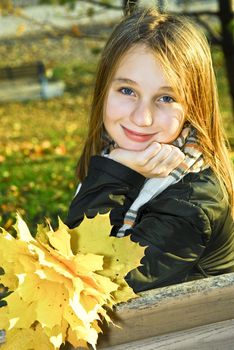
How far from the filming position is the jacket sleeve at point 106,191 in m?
2.57

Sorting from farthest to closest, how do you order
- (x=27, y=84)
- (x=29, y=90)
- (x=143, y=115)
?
(x=27, y=84) → (x=29, y=90) → (x=143, y=115)

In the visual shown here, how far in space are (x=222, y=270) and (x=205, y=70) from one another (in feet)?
2.48

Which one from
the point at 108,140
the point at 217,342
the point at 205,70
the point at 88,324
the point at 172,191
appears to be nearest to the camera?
the point at 88,324

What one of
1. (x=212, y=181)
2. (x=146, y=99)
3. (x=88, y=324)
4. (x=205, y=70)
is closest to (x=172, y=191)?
(x=212, y=181)

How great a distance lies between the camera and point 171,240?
2402mm

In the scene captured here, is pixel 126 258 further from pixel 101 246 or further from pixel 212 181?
pixel 212 181

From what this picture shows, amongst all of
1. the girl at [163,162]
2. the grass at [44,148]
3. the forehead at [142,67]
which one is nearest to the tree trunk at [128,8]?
the girl at [163,162]

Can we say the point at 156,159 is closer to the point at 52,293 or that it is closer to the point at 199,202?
the point at 199,202

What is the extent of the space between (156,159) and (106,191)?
22cm

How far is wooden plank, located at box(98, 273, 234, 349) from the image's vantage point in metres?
1.99

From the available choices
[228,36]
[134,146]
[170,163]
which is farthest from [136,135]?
[228,36]

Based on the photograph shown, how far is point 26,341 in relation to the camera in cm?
196

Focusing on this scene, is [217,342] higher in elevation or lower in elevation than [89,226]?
lower

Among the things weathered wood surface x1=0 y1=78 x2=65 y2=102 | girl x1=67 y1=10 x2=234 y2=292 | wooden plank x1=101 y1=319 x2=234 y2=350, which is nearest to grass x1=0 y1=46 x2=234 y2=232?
weathered wood surface x1=0 y1=78 x2=65 y2=102
